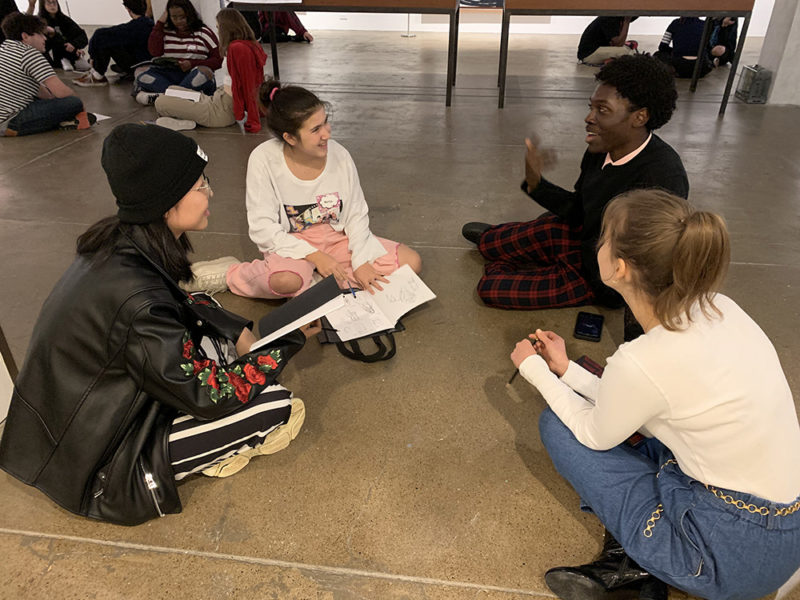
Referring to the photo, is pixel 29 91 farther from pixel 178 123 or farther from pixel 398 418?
pixel 398 418

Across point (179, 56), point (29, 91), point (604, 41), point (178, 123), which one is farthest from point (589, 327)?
point (604, 41)

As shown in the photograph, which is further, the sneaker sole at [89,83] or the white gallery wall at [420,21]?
the white gallery wall at [420,21]

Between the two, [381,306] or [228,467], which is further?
[381,306]

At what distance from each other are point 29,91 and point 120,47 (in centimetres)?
205

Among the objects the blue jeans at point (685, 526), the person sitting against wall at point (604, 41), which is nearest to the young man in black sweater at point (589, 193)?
the blue jeans at point (685, 526)

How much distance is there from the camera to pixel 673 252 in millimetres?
1295

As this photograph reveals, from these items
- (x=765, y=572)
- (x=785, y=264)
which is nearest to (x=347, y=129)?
(x=785, y=264)

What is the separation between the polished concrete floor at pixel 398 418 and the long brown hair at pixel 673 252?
2.51 ft

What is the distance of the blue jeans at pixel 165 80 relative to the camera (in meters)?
5.83

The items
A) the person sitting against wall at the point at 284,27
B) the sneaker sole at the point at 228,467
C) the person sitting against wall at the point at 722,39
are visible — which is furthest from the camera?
the person sitting against wall at the point at 284,27

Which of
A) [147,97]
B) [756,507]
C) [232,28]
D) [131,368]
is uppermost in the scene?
[232,28]

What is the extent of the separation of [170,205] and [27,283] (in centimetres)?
176

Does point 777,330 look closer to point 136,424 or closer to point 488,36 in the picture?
point 136,424

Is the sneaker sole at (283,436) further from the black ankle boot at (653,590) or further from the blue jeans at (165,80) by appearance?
the blue jeans at (165,80)
